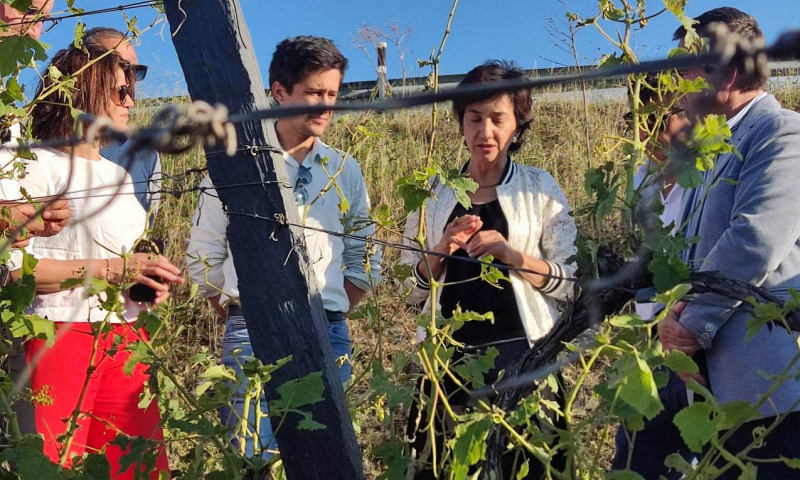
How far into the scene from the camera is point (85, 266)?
2020 mm

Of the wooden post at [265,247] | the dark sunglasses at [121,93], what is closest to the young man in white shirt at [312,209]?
the dark sunglasses at [121,93]

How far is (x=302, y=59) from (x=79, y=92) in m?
0.75

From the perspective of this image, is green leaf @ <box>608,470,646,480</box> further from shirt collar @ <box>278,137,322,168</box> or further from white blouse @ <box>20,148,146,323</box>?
shirt collar @ <box>278,137,322,168</box>

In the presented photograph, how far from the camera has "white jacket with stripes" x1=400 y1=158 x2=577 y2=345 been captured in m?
2.40

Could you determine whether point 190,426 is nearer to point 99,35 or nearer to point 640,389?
point 640,389

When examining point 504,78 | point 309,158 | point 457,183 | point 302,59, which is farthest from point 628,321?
point 302,59

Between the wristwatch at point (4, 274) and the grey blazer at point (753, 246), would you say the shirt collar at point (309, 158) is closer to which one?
the wristwatch at point (4, 274)

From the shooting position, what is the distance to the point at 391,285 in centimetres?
570

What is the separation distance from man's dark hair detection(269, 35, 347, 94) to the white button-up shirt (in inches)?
9.9

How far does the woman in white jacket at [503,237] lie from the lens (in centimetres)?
240

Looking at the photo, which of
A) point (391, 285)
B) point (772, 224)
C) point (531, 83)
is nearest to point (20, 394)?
point (531, 83)

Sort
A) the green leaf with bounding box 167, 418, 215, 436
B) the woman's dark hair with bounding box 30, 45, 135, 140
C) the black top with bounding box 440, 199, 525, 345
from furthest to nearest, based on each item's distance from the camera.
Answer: the black top with bounding box 440, 199, 525, 345
the woman's dark hair with bounding box 30, 45, 135, 140
the green leaf with bounding box 167, 418, 215, 436

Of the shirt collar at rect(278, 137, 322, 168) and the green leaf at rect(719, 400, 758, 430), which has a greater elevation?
the shirt collar at rect(278, 137, 322, 168)

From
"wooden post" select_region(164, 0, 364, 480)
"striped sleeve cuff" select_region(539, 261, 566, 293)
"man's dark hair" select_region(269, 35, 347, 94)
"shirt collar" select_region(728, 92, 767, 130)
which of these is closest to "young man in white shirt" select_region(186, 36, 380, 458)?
"man's dark hair" select_region(269, 35, 347, 94)
